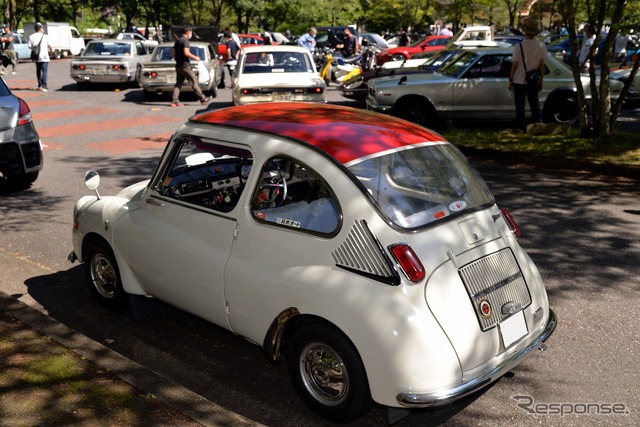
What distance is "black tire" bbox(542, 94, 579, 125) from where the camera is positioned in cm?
1401

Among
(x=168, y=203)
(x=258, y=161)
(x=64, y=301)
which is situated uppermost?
(x=258, y=161)

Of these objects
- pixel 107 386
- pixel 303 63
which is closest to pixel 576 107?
pixel 303 63

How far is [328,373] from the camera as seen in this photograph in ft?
14.1

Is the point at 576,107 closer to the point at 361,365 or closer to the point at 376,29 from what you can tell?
the point at 361,365

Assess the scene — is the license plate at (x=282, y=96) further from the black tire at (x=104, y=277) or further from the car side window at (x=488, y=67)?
the black tire at (x=104, y=277)

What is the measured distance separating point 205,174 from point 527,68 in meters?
8.46

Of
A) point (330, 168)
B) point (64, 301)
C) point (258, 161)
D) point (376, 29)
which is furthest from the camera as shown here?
point (376, 29)

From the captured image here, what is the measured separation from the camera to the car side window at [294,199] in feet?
14.5

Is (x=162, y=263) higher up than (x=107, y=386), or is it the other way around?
(x=162, y=263)

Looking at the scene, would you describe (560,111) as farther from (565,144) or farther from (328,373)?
(328,373)

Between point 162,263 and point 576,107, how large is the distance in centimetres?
1072

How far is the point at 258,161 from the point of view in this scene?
4750 mm

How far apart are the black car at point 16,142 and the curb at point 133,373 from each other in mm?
4136

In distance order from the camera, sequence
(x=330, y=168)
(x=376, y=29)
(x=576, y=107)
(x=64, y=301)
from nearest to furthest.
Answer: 1. (x=330, y=168)
2. (x=64, y=301)
3. (x=576, y=107)
4. (x=376, y=29)
